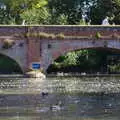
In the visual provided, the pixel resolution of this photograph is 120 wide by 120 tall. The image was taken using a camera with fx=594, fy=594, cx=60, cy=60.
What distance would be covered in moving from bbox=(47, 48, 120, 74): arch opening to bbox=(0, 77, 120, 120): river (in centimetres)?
2839

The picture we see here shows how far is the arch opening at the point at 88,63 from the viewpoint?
229ft

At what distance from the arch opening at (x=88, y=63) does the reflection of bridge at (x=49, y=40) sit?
750cm

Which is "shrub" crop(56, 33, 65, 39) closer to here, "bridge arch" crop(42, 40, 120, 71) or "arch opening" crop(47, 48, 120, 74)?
"bridge arch" crop(42, 40, 120, 71)

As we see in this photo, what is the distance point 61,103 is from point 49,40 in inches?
1199

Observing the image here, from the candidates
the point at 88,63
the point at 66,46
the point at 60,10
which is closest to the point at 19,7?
the point at 60,10

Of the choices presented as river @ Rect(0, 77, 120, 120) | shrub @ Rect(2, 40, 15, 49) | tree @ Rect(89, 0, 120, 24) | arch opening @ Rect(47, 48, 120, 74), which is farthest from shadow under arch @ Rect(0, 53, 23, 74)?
river @ Rect(0, 77, 120, 120)

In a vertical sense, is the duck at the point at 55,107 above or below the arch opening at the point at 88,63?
below

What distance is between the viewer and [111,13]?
8269 centimetres

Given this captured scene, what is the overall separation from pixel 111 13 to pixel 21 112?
57477 millimetres

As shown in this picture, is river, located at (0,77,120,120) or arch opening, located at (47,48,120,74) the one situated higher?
arch opening, located at (47,48,120,74)

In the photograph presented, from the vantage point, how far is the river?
25.3 meters

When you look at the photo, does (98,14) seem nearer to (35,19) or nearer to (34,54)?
(35,19)

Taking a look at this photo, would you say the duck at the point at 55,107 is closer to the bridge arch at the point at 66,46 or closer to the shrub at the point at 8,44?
the shrub at the point at 8,44

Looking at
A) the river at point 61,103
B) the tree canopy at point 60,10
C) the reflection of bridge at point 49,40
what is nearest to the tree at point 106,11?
the tree canopy at point 60,10
